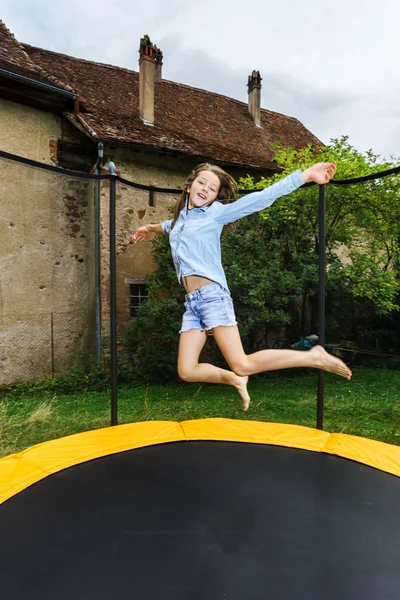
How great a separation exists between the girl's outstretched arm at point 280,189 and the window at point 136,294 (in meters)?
1.58

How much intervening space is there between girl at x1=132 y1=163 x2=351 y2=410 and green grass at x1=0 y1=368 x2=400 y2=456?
35.9 inches

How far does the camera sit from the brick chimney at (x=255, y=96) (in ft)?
26.0

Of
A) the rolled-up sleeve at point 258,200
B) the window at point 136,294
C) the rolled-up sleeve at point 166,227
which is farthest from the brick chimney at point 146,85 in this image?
the rolled-up sleeve at point 258,200

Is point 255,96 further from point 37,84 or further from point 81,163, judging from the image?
point 37,84

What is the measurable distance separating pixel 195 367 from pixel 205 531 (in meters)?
0.79

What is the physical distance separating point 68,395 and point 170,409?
96cm

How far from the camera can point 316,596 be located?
0.97m

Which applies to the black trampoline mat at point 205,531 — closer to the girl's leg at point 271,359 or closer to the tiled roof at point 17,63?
the girl's leg at point 271,359

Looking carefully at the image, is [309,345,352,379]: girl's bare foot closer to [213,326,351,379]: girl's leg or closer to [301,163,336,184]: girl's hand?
[213,326,351,379]: girl's leg

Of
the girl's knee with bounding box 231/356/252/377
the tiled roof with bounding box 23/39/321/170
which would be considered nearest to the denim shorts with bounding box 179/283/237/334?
the girl's knee with bounding box 231/356/252/377

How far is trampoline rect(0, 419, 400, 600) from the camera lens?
3.34 ft

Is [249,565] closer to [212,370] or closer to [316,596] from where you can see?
[316,596]

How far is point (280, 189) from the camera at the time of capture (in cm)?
173

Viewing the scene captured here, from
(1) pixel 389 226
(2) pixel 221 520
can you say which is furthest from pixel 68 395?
(1) pixel 389 226
